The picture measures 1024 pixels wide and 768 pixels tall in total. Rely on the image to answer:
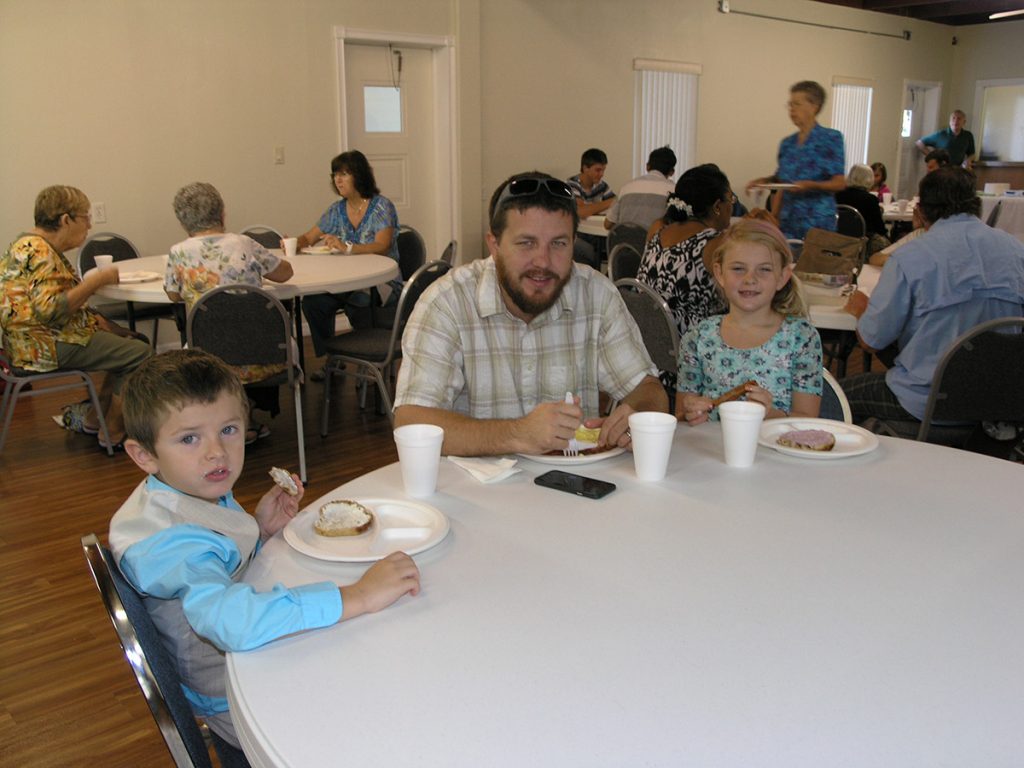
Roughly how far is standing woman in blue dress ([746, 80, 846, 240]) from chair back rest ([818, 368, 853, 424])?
3.26 meters

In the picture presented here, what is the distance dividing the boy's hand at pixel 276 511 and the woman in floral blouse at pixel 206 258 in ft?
7.46

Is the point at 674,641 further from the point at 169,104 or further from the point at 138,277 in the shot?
the point at 169,104

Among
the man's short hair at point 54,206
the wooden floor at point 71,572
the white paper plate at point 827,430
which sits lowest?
the wooden floor at point 71,572

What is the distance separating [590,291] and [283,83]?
5.08 m

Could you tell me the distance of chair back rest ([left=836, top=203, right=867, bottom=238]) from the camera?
269 inches

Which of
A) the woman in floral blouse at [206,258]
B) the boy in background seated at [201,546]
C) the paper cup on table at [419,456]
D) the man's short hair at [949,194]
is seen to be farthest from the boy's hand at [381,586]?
the woman in floral blouse at [206,258]

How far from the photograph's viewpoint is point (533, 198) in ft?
6.49

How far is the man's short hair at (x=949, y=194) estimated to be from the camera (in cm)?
300

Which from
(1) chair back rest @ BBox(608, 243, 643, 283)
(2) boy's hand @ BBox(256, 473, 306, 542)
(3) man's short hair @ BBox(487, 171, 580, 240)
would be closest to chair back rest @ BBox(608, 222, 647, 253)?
(1) chair back rest @ BBox(608, 243, 643, 283)

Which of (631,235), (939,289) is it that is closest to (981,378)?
(939,289)

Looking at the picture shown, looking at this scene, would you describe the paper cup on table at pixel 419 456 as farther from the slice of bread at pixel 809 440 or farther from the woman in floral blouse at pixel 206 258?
the woman in floral blouse at pixel 206 258

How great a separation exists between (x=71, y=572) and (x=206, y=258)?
53.6 inches

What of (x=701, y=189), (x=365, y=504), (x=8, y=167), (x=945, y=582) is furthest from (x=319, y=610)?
(x=8, y=167)

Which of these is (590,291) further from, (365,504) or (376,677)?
(376,677)
